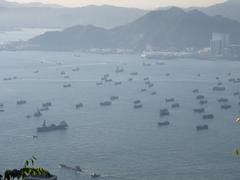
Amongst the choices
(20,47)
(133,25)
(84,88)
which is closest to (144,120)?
(84,88)

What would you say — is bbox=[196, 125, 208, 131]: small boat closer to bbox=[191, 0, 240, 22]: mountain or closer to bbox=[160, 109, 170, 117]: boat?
bbox=[160, 109, 170, 117]: boat

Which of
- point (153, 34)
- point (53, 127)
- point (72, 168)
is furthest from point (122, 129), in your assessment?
point (153, 34)

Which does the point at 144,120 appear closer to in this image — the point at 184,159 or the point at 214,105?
the point at 214,105

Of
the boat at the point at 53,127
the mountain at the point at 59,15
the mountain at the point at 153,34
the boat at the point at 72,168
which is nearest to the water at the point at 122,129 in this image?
the boat at the point at 72,168

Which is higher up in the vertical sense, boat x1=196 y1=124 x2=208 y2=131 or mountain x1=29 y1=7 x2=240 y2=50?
→ mountain x1=29 y1=7 x2=240 y2=50

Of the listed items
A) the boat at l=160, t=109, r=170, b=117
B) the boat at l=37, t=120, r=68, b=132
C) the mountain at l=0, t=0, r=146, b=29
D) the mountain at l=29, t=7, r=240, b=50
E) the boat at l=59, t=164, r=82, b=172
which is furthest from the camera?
the mountain at l=0, t=0, r=146, b=29

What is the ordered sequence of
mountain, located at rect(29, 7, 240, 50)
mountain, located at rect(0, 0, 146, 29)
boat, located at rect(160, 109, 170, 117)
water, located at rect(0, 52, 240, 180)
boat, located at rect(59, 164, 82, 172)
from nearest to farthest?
boat, located at rect(59, 164, 82, 172)
water, located at rect(0, 52, 240, 180)
boat, located at rect(160, 109, 170, 117)
mountain, located at rect(29, 7, 240, 50)
mountain, located at rect(0, 0, 146, 29)

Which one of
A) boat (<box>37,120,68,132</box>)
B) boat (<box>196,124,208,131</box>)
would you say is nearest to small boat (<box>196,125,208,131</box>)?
boat (<box>196,124,208,131</box>)
